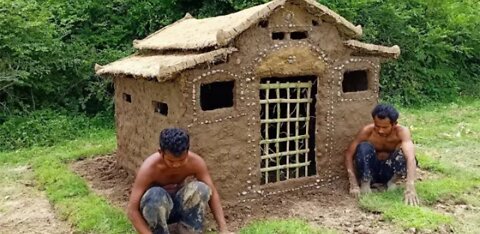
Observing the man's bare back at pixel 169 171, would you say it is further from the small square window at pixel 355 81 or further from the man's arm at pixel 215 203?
the small square window at pixel 355 81

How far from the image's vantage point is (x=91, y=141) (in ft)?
37.1

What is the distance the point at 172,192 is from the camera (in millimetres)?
5762

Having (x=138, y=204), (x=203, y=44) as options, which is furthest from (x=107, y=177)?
(x=138, y=204)

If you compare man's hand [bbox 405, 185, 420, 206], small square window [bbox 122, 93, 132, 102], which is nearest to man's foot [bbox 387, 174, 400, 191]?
man's hand [bbox 405, 185, 420, 206]

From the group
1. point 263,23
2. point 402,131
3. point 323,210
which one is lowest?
point 323,210

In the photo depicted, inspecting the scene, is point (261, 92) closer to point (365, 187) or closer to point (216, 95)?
point (216, 95)

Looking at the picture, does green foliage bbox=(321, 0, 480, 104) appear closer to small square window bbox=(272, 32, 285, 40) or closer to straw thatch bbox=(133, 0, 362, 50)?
straw thatch bbox=(133, 0, 362, 50)

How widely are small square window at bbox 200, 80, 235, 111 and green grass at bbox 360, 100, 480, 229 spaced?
8.30ft

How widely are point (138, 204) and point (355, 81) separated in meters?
3.92

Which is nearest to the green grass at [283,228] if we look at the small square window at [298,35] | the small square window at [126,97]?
the small square window at [298,35]

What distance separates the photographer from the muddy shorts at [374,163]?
7102 millimetres

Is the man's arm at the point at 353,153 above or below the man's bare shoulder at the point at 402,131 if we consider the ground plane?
below

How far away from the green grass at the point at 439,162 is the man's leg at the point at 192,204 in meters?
2.09

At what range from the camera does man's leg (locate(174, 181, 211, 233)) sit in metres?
5.61
